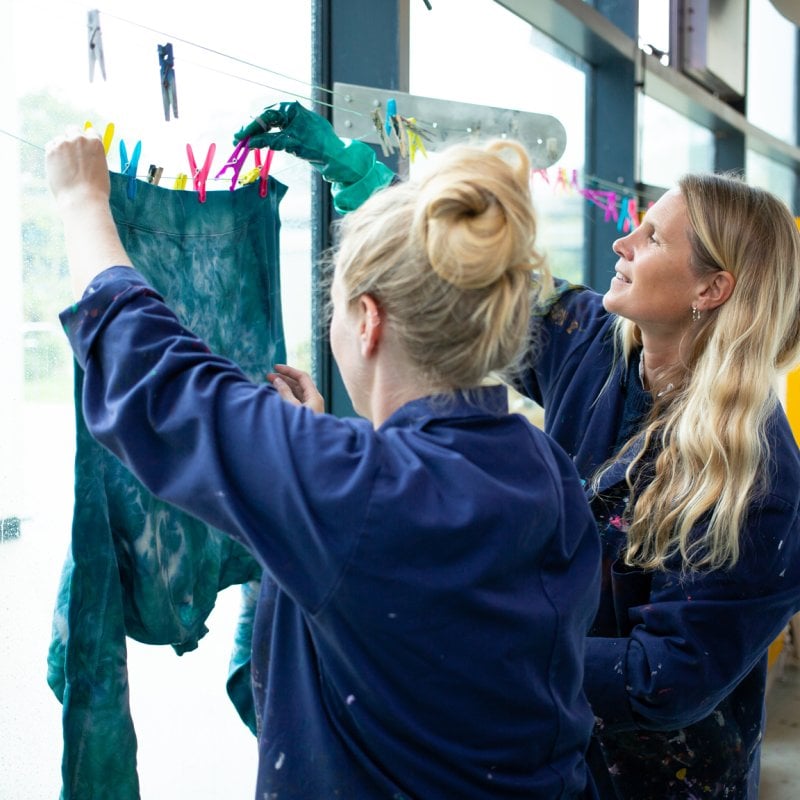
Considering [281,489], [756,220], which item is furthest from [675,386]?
[281,489]

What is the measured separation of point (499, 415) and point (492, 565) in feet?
0.49

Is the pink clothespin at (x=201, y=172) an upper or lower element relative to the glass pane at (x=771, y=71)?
lower

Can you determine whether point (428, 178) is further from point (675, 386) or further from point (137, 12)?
point (137, 12)

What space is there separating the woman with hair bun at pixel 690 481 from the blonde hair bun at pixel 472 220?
1.90 feet

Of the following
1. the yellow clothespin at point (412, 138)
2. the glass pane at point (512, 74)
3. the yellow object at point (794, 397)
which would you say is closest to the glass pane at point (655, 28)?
the glass pane at point (512, 74)

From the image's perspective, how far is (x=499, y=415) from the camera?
927 millimetres

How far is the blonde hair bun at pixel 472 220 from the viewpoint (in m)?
0.84

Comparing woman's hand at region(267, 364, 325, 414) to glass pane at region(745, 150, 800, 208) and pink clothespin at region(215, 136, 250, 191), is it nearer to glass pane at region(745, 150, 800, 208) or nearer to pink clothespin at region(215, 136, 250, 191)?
pink clothespin at region(215, 136, 250, 191)

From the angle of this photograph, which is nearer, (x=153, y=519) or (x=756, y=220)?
(x=153, y=519)

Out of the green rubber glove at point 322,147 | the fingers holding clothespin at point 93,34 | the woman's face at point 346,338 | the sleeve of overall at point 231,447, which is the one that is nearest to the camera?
the sleeve of overall at point 231,447

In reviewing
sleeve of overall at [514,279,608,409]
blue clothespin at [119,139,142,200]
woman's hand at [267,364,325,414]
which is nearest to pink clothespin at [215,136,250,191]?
blue clothespin at [119,139,142,200]

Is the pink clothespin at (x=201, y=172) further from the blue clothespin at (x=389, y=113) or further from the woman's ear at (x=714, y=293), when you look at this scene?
the woman's ear at (x=714, y=293)

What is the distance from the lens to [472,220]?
849mm

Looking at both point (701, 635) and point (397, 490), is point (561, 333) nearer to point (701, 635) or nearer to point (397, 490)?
point (701, 635)
